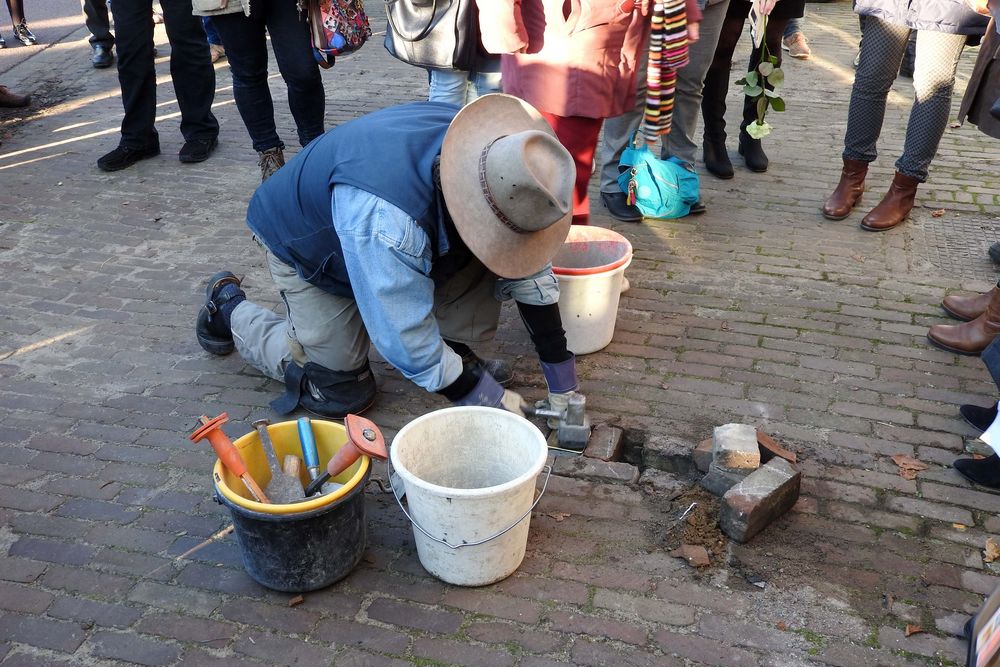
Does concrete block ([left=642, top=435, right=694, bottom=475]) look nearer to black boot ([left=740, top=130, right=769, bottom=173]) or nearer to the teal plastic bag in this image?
the teal plastic bag

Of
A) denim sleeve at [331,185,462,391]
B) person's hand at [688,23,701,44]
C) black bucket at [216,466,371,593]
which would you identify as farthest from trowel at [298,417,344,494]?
person's hand at [688,23,701,44]

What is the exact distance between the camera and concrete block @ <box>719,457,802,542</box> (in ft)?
9.51

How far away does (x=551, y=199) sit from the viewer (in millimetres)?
2635

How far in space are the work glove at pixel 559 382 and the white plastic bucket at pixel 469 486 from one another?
0.55 m

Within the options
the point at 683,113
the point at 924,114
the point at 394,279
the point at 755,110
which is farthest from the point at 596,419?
the point at 755,110

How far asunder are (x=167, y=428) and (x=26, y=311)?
1.42 m

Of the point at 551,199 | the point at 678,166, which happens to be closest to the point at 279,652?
the point at 551,199

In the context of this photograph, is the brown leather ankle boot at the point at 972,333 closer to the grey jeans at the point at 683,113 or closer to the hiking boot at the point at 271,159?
the grey jeans at the point at 683,113

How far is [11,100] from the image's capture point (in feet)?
23.4

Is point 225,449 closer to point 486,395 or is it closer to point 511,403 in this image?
point 486,395

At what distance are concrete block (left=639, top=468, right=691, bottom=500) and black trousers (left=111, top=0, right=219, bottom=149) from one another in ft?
14.3

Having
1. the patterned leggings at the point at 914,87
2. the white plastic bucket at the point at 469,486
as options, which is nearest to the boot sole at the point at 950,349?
the patterned leggings at the point at 914,87

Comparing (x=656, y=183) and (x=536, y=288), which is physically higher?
(x=536, y=288)

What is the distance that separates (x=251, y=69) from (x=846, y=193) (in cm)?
360
